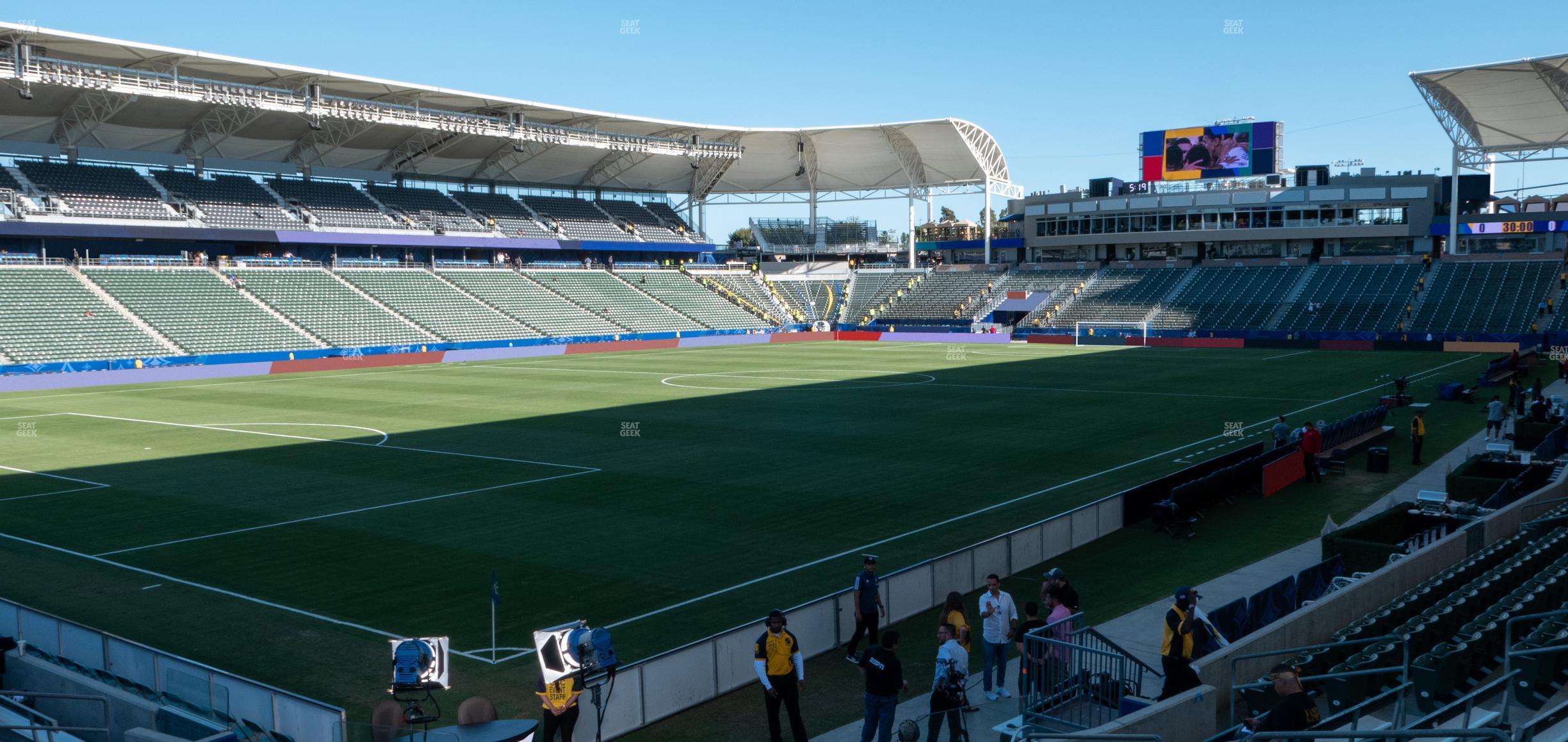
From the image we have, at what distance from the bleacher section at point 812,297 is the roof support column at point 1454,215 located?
48318 millimetres

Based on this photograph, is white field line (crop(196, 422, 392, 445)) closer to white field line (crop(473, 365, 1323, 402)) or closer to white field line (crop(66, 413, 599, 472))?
white field line (crop(66, 413, 599, 472))

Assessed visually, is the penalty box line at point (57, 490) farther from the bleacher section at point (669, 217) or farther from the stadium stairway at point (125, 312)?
the bleacher section at point (669, 217)

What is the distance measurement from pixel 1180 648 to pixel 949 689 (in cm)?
241

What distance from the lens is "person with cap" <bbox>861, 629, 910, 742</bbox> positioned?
10.9 metres

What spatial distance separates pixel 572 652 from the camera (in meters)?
10.5

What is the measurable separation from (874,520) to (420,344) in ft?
172

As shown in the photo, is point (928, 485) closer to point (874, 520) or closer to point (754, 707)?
point (874, 520)

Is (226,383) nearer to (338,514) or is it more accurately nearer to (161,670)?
(338,514)

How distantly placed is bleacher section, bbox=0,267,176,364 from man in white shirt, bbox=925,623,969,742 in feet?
180

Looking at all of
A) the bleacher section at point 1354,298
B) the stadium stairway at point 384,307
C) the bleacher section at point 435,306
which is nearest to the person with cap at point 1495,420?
the bleacher section at point 1354,298

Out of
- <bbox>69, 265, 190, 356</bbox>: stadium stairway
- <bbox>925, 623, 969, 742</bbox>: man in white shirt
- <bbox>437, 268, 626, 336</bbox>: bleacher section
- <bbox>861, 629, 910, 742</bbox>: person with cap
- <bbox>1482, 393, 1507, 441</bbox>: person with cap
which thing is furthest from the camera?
<bbox>437, 268, 626, 336</bbox>: bleacher section

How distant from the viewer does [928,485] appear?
25.8m

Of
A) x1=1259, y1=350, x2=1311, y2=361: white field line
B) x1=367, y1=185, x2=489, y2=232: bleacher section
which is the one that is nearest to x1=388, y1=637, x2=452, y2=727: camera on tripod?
x1=1259, y1=350, x2=1311, y2=361: white field line

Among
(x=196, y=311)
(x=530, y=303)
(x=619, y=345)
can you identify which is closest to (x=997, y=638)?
(x=196, y=311)
